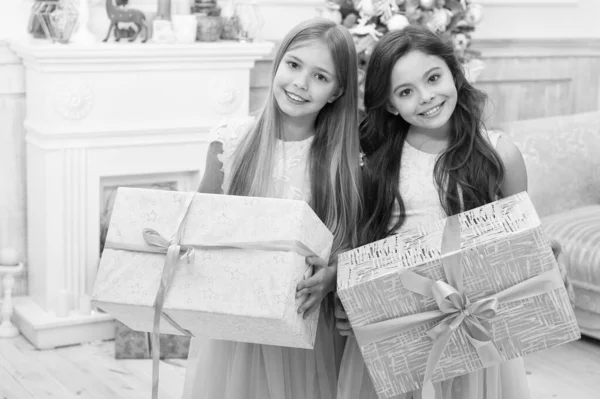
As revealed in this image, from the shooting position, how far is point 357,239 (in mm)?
2053

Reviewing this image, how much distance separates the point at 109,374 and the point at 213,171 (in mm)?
1234

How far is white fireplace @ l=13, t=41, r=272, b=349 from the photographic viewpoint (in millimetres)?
3295

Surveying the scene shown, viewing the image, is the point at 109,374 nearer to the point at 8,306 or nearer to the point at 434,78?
the point at 8,306

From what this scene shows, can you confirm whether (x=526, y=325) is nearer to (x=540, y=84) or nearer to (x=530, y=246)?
(x=530, y=246)

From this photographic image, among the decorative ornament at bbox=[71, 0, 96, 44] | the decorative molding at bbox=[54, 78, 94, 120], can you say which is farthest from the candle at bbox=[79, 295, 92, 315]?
the decorative ornament at bbox=[71, 0, 96, 44]

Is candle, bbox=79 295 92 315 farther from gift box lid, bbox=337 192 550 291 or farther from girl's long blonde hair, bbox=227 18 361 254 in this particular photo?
gift box lid, bbox=337 192 550 291

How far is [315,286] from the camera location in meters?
1.77

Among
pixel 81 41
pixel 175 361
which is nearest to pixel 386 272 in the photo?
pixel 175 361

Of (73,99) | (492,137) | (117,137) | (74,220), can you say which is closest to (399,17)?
(117,137)

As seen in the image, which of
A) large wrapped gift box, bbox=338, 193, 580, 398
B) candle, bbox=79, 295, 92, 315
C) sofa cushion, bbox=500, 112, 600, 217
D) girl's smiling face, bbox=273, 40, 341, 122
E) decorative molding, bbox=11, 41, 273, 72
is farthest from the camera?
sofa cushion, bbox=500, 112, 600, 217

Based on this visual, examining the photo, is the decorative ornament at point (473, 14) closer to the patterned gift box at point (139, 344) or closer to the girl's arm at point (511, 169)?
the patterned gift box at point (139, 344)

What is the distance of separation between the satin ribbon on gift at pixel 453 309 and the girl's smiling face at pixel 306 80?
46cm

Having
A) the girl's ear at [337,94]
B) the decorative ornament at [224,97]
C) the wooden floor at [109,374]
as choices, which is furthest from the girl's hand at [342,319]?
the decorative ornament at [224,97]

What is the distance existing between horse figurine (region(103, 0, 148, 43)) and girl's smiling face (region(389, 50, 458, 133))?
1646 millimetres
